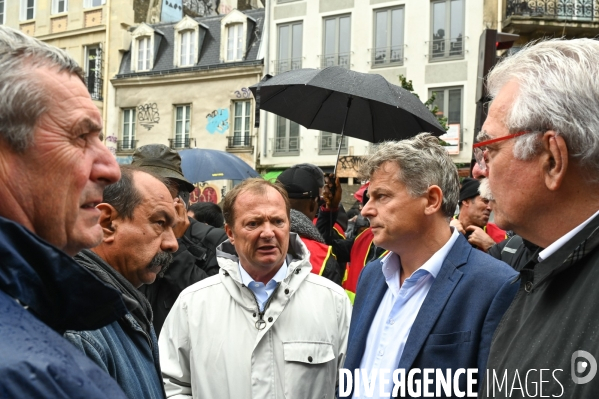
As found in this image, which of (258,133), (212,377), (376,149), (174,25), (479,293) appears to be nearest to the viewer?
(479,293)

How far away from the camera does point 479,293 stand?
106 inches

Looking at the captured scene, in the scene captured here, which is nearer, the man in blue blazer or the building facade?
the man in blue blazer

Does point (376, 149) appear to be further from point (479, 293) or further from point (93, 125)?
point (93, 125)

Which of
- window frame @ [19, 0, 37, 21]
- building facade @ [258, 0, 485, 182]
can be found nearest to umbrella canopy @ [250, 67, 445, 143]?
building facade @ [258, 0, 485, 182]

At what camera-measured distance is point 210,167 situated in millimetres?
9320

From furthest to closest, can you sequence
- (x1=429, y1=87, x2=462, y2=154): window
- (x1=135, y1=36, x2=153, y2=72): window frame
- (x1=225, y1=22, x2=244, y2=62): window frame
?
(x1=135, y1=36, x2=153, y2=72): window frame < (x1=225, y1=22, x2=244, y2=62): window frame < (x1=429, y1=87, x2=462, y2=154): window

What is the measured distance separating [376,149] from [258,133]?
69.9 ft

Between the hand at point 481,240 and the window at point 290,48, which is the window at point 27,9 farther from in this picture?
the hand at point 481,240

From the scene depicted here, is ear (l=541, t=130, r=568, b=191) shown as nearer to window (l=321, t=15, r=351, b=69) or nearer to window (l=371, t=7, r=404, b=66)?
window (l=371, t=7, r=404, b=66)

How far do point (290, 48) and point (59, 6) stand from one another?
38.4 feet

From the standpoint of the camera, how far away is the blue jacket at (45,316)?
40.1 inches

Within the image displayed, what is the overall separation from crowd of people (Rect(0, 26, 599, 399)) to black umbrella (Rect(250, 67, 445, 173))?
1403 mm

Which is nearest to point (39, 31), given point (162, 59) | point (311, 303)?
point (162, 59)

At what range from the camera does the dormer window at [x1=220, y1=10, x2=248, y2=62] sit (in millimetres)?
25391
